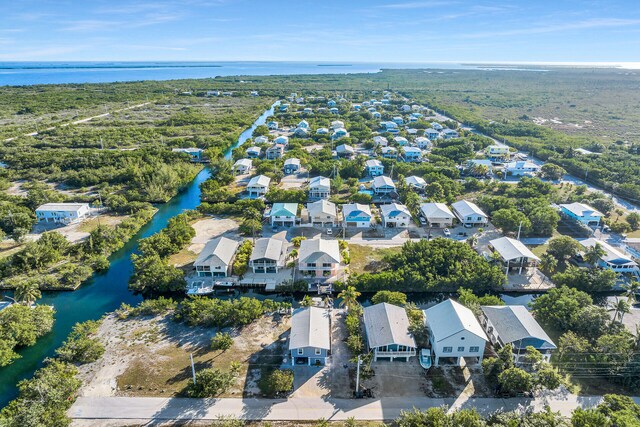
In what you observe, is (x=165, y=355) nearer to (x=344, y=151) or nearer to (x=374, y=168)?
(x=374, y=168)

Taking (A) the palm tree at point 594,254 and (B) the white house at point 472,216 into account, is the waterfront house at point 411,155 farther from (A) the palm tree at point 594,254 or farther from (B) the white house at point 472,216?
(A) the palm tree at point 594,254

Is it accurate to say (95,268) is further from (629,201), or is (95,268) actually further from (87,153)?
(629,201)

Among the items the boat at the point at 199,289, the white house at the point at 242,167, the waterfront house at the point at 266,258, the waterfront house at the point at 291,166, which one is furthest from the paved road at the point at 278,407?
the waterfront house at the point at 291,166

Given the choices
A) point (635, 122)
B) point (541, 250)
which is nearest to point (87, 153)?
point (541, 250)

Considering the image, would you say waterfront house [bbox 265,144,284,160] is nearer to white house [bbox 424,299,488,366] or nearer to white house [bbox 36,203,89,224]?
white house [bbox 36,203,89,224]

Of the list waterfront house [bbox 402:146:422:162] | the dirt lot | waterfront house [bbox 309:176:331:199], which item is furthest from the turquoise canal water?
waterfront house [bbox 402:146:422:162]

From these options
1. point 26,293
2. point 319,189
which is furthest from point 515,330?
point 26,293
